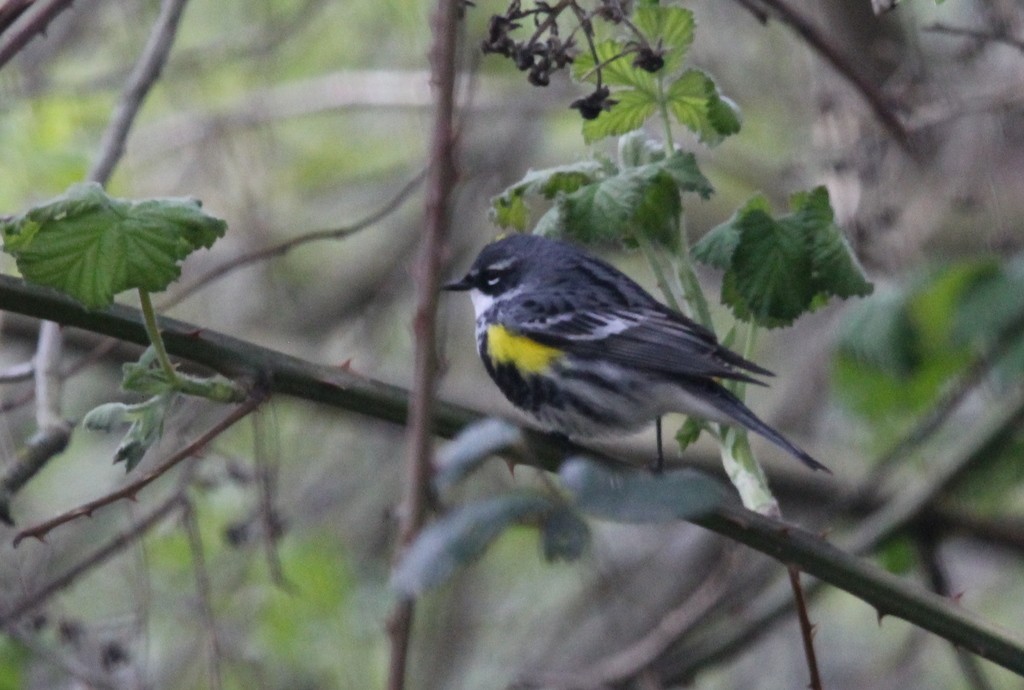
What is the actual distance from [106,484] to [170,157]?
1.39 meters

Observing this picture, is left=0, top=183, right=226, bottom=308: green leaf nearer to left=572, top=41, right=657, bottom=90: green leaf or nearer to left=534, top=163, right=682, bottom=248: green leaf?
left=534, top=163, right=682, bottom=248: green leaf

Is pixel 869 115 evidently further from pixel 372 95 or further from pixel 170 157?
pixel 170 157

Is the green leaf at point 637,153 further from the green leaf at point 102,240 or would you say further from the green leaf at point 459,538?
the green leaf at point 459,538

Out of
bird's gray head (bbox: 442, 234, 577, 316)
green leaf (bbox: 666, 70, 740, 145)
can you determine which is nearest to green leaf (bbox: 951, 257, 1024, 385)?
bird's gray head (bbox: 442, 234, 577, 316)

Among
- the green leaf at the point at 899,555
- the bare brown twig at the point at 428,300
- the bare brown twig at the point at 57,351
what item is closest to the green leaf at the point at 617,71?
the bare brown twig at the point at 57,351

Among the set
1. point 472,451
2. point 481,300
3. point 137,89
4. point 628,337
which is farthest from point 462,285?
point 472,451

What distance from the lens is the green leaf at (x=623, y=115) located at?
2.54 meters

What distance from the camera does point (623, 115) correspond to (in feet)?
8.41

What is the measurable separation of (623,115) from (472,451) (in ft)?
4.54

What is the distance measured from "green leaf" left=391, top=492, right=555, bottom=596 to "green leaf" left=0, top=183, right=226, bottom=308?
900 mm

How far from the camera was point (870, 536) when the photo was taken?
4.26 m

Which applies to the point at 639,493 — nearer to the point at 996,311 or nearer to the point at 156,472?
the point at 156,472

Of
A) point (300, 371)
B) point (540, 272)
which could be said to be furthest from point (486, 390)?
point (300, 371)

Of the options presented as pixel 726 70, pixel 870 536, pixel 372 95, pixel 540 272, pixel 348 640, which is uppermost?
pixel 726 70
